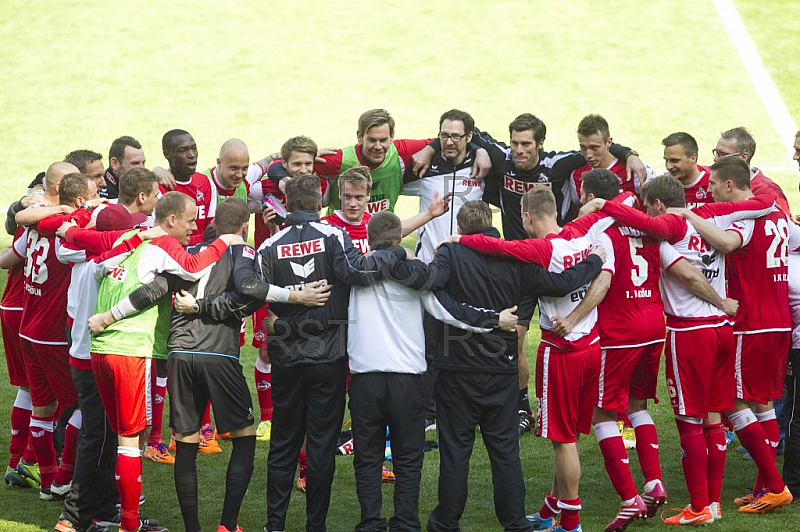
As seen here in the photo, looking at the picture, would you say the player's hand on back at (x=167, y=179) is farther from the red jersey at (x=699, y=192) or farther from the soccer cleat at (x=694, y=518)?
the soccer cleat at (x=694, y=518)

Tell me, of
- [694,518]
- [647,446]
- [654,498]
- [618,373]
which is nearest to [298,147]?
[618,373]

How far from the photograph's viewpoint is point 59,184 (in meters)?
6.79

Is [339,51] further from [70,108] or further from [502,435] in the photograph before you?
[502,435]

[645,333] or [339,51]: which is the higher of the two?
[339,51]

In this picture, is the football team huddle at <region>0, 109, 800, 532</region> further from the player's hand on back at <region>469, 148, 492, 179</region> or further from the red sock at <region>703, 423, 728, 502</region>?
the player's hand on back at <region>469, 148, 492, 179</region>

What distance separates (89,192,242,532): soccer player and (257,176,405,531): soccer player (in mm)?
479

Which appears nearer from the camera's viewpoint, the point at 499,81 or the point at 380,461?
the point at 380,461

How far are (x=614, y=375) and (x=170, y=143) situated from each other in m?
4.16

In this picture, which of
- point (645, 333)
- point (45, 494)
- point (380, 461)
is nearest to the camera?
point (380, 461)

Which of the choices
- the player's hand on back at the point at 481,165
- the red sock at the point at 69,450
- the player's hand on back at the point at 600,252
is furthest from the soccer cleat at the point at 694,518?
the red sock at the point at 69,450

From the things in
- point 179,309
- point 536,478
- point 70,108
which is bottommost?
point 536,478

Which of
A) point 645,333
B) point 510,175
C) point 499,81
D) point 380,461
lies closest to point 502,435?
point 380,461

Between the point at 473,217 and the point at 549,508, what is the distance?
6.78ft

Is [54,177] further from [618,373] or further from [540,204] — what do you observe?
[618,373]
